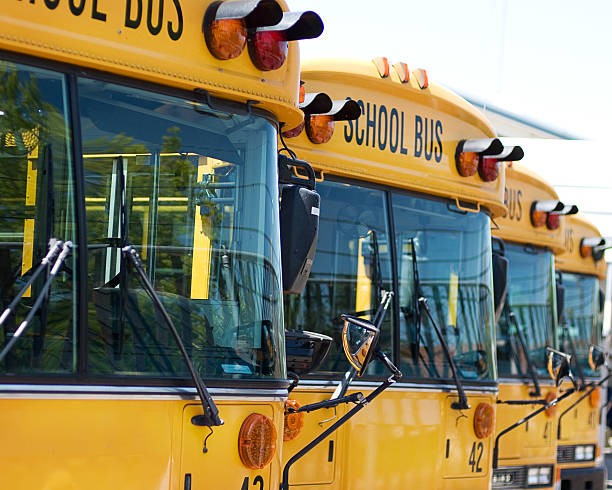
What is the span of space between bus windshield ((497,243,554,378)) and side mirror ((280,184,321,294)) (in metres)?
4.26

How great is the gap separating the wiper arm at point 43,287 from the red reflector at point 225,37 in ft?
3.01

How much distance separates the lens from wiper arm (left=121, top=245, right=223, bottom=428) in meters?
3.15

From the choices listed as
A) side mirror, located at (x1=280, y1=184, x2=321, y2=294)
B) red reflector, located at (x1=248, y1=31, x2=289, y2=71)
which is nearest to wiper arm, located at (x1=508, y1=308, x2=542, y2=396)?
side mirror, located at (x1=280, y1=184, x2=321, y2=294)

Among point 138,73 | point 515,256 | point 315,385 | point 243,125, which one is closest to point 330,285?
point 315,385

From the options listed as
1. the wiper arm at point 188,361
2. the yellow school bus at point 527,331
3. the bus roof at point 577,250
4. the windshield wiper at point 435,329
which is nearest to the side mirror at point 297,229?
the wiper arm at point 188,361

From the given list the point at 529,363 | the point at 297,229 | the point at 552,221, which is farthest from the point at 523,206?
the point at 297,229

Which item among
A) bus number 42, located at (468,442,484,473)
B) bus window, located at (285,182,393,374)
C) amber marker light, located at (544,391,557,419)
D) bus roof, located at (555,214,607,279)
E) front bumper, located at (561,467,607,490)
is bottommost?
front bumper, located at (561,467,607,490)

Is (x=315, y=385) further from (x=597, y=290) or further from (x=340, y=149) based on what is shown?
(x=597, y=290)

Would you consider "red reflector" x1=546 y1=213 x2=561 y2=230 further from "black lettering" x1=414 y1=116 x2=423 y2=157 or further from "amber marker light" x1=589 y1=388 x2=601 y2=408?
"black lettering" x1=414 y1=116 x2=423 y2=157

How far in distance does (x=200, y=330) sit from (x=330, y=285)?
160 centimetres

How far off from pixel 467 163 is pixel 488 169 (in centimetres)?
19

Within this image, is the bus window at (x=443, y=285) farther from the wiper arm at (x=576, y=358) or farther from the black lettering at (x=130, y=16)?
the wiper arm at (x=576, y=358)

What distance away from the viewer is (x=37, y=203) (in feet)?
10.1

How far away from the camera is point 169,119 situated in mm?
3396
